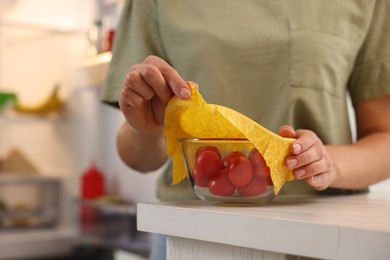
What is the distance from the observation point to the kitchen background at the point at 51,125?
3236 millimetres

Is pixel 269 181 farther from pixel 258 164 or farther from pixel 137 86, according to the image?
pixel 137 86

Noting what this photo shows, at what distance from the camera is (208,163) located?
2.40ft

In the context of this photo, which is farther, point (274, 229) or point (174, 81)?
point (174, 81)

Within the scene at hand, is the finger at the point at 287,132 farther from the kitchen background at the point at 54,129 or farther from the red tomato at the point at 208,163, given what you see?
the kitchen background at the point at 54,129

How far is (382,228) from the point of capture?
521 mm

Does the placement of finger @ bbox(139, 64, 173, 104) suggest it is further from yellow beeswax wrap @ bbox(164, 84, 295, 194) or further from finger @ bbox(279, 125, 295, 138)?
finger @ bbox(279, 125, 295, 138)

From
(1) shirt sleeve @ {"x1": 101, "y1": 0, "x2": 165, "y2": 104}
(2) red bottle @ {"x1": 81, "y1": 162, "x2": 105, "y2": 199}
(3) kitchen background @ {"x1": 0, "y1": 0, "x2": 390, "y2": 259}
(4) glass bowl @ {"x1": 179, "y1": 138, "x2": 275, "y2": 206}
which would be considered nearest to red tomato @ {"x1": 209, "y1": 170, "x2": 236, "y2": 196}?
(4) glass bowl @ {"x1": 179, "y1": 138, "x2": 275, "y2": 206}

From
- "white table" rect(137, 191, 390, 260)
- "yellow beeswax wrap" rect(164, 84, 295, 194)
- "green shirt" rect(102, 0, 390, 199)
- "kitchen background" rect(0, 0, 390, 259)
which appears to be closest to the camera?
"white table" rect(137, 191, 390, 260)

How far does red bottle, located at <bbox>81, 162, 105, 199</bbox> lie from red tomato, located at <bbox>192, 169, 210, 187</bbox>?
8.16 feet

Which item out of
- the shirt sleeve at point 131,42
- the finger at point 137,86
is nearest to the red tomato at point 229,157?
the finger at point 137,86

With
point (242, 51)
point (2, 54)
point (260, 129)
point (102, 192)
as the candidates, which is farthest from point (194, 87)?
point (2, 54)

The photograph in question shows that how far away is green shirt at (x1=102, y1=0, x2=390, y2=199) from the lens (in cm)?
92

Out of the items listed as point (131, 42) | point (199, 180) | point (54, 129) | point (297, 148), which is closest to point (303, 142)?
point (297, 148)

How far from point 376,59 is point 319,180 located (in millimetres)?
316
